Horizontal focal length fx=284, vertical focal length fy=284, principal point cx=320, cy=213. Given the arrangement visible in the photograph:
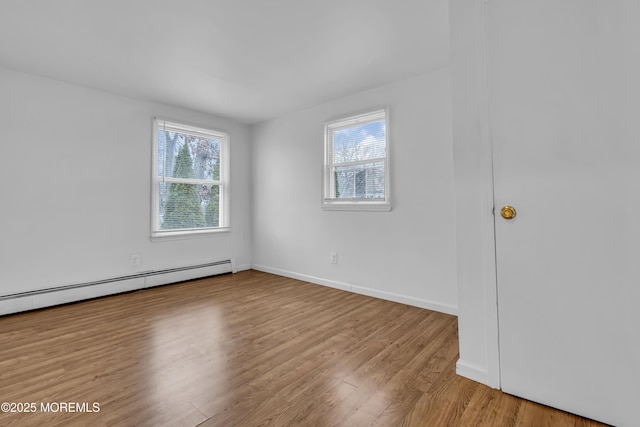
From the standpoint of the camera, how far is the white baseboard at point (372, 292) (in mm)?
2790

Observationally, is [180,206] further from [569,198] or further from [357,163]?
[569,198]

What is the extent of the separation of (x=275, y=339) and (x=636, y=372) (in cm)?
203

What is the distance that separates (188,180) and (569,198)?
4.12 meters

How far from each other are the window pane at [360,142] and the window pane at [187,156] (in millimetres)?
1965

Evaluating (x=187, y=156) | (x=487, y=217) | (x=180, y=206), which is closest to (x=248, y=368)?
(x=487, y=217)

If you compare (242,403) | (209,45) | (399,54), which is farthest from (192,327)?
(399,54)

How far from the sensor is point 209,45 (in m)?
2.38

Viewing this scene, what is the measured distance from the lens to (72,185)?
3.12 metres

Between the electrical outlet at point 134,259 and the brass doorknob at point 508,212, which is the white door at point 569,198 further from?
the electrical outlet at point 134,259

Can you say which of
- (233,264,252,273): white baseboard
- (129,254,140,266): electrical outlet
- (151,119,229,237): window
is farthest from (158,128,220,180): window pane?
(233,264,252,273): white baseboard

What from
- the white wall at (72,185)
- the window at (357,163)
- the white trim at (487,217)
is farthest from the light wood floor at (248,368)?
the window at (357,163)

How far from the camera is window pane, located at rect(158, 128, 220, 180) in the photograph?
384 cm

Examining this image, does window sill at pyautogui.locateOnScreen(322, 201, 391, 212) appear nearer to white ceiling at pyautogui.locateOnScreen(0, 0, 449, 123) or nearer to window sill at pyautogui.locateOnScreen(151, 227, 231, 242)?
white ceiling at pyautogui.locateOnScreen(0, 0, 449, 123)

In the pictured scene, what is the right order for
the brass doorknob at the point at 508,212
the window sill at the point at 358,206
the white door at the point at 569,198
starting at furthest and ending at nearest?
the window sill at the point at 358,206
the brass doorknob at the point at 508,212
the white door at the point at 569,198
